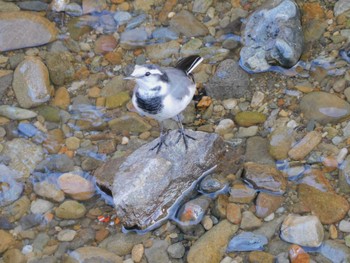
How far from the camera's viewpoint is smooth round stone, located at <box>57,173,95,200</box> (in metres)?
5.95

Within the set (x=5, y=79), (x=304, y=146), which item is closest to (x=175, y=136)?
(x=304, y=146)

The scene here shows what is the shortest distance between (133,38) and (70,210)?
275 centimetres

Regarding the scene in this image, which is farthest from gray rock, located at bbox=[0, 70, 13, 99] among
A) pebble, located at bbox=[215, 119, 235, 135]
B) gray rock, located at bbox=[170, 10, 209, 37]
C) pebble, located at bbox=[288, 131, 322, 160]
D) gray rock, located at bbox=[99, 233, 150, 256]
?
pebble, located at bbox=[288, 131, 322, 160]

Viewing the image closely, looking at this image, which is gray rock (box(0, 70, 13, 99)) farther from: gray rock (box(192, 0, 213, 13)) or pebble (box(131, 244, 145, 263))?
pebble (box(131, 244, 145, 263))

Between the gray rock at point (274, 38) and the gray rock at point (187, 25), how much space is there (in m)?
0.74

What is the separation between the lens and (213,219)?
5.55 metres

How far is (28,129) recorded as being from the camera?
6.66 metres

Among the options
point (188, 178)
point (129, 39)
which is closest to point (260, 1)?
point (129, 39)

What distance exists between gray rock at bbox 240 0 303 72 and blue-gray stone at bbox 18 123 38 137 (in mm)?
2566

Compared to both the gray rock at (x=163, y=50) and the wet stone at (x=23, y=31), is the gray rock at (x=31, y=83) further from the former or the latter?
the gray rock at (x=163, y=50)

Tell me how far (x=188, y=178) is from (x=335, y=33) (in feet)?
8.65

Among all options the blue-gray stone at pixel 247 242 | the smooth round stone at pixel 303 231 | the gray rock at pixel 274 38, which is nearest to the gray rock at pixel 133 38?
the gray rock at pixel 274 38

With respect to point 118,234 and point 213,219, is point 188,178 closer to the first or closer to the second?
point 213,219

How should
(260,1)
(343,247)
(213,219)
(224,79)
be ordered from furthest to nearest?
(260,1)
(224,79)
(213,219)
(343,247)
